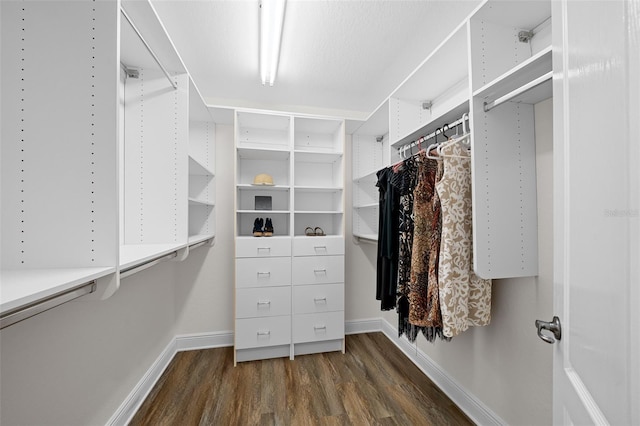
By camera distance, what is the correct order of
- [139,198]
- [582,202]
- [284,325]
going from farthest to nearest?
1. [284,325]
2. [139,198]
3. [582,202]

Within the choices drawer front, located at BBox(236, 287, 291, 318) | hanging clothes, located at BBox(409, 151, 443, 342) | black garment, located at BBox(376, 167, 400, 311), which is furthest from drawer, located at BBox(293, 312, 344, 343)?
hanging clothes, located at BBox(409, 151, 443, 342)

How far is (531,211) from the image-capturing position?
4.29ft

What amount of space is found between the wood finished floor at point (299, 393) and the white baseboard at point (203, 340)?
0.09 m

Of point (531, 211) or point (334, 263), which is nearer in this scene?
point (531, 211)

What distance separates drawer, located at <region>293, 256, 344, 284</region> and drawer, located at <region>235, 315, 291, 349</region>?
37cm

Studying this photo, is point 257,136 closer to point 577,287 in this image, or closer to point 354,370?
point 354,370

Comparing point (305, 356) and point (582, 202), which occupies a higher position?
point (582, 202)

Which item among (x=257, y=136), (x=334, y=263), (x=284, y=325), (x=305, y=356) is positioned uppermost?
(x=257, y=136)

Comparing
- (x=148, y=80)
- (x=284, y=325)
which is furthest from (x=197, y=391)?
(x=148, y=80)

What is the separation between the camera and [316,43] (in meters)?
1.76

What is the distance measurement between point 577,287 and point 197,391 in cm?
226

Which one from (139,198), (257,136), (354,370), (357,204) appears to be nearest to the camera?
(139,198)

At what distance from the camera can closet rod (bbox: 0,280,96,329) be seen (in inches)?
20.9

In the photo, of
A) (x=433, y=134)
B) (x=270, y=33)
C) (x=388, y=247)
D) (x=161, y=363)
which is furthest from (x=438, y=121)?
(x=161, y=363)
